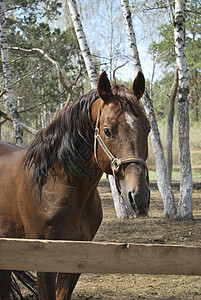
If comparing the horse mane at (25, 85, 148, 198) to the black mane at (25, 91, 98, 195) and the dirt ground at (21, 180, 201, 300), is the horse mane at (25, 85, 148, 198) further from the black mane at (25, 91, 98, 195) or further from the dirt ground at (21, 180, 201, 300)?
the dirt ground at (21, 180, 201, 300)

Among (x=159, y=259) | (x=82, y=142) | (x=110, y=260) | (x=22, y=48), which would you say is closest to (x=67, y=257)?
(x=110, y=260)

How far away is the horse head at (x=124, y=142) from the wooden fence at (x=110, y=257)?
0.33 meters

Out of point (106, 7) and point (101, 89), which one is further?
point (106, 7)

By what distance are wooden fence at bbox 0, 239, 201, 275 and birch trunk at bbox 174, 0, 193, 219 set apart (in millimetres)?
6155

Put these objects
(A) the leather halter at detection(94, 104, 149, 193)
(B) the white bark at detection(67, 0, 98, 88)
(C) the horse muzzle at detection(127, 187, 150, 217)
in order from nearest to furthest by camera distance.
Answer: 1. (C) the horse muzzle at detection(127, 187, 150, 217)
2. (A) the leather halter at detection(94, 104, 149, 193)
3. (B) the white bark at detection(67, 0, 98, 88)

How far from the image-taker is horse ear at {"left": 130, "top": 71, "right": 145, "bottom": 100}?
255cm

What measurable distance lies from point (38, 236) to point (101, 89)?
1116 millimetres

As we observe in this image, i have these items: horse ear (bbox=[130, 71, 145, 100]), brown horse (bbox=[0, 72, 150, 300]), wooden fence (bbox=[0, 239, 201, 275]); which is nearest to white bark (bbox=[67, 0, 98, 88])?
brown horse (bbox=[0, 72, 150, 300])

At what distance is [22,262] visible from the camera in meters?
1.83

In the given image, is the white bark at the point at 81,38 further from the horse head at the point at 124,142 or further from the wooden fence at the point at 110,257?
the wooden fence at the point at 110,257

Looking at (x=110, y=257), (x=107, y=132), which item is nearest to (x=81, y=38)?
(x=107, y=132)

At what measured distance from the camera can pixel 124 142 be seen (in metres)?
2.20

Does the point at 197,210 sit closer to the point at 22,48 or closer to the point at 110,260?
the point at 110,260

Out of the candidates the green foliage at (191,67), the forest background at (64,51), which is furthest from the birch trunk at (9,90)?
the green foliage at (191,67)
